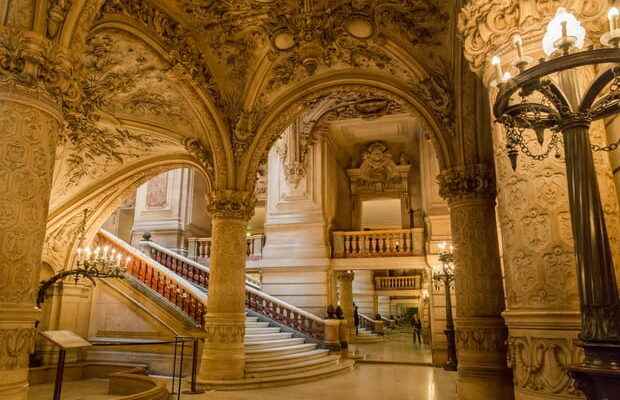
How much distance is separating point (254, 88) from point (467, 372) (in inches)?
240

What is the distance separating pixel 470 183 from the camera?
6.65 meters

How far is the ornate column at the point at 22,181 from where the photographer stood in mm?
3092

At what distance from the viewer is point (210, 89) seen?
8008 millimetres

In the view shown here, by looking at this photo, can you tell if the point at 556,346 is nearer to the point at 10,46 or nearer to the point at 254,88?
the point at 10,46

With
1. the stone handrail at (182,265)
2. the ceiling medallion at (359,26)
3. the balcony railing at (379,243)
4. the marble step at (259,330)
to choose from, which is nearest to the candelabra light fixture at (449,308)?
the balcony railing at (379,243)

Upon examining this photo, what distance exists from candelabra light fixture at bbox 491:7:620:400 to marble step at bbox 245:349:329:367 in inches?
284

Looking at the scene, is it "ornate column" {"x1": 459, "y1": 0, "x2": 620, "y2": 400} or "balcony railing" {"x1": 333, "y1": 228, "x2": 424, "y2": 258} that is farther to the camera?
"balcony railing" {"x1": 333, "y1": 228, "x2": 424, "y2": 258}

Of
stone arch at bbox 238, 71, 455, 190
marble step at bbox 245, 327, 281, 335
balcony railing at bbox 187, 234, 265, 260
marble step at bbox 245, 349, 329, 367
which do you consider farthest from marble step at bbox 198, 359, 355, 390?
balcony railing at bbox 187, 234, 265, 260

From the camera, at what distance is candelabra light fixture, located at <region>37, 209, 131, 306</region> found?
851 cm

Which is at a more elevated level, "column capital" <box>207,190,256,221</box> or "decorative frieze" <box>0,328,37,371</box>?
"column capital" <box>207,190,256,221</box>

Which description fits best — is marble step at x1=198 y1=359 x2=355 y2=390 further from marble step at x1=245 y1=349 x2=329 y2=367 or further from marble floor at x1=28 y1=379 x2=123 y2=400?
marble floor at x1=28 y1=379 x2=123 y2=400

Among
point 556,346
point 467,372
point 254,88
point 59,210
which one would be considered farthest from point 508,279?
point 59,210

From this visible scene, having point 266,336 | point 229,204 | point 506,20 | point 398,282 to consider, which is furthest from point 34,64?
point 398,282

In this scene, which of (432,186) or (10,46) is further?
(432,186)
